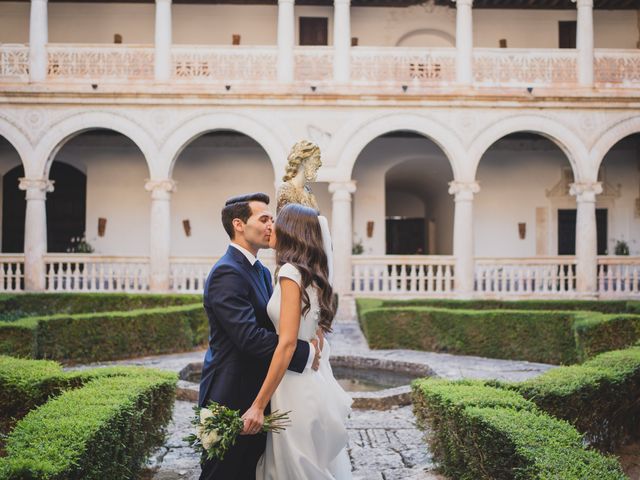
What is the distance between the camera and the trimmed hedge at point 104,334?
8.14m

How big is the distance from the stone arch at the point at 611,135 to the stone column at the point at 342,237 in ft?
18.6

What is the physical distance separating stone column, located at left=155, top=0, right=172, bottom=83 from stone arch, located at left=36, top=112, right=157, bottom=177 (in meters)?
1.27

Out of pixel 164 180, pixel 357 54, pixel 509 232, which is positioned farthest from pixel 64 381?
pixel 509 232

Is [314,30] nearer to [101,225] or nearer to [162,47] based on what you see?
[162,47]

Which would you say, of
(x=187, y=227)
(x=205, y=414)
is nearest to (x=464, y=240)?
(x=187, y=227)

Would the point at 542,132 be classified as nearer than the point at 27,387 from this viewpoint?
No

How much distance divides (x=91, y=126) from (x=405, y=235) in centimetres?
1375

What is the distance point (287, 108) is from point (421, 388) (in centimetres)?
1074

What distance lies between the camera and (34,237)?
47.1 ft

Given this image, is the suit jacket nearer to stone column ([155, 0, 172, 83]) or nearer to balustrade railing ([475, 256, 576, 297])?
balustrade railing ([475, 256, 576, 297])

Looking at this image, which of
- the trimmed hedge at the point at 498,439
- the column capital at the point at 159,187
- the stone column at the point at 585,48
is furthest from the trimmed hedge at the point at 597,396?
the column capital at the point at 159,187

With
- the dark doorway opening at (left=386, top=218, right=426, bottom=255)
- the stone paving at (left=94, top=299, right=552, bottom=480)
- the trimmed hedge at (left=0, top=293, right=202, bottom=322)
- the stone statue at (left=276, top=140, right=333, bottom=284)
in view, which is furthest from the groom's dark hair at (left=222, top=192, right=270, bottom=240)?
the dark doorway opening at (left=386, top=218, right=426, bottom=255)

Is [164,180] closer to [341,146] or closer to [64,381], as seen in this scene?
[341,146]

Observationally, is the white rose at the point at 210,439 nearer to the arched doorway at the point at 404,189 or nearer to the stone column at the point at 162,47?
the stone column at the point at 162,47
